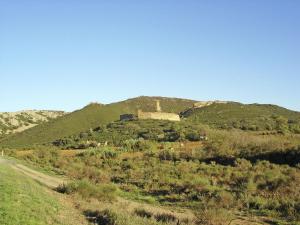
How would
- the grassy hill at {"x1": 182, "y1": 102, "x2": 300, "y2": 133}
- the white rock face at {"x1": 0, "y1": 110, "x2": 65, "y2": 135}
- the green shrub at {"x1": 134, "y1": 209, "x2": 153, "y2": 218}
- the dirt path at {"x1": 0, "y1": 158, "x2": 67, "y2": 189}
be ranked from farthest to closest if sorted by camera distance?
1. the white rock face at {"x1": 0, "y1": 110, "x2": 65, "y2": 135}
2. the grassy hill at {"x1": 182, "y1": 102, "x2": 300, "y2": 133}
3. the dirt path at {"x1": 0, "y1": 158, "x2": 67, "y2": 189}
4. the green shrub at {"x1": 134, "y1": 209, "x2": 153, "y2": 218}

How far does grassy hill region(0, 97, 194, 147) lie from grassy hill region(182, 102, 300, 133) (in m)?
16.8

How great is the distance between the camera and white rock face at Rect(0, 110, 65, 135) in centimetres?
11488

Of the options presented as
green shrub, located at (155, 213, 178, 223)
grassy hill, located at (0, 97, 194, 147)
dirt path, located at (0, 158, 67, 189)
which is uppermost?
grassy hill, located at (0, 97, 194, 147)

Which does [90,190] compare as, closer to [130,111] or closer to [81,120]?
[81,120]

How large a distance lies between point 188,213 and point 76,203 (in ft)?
14.0

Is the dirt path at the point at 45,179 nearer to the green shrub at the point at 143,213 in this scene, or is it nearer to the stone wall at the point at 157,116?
the green shrub at the point at 143,213

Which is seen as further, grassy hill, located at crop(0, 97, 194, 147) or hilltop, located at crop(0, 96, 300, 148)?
grassy hill, located at crop(0, 97, 194, 147)

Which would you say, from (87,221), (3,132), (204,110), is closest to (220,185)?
(87,221)

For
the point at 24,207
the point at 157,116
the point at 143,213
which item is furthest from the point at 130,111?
the point at 24,207

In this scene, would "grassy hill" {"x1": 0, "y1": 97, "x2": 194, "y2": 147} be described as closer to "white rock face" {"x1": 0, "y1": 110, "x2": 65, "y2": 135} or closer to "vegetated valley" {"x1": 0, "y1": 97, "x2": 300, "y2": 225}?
"white rock face" {"x1": 0, "y1": 110, "x2": 65, "y2": 135}

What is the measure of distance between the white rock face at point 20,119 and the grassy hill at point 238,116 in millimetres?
41501

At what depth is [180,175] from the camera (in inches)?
1192

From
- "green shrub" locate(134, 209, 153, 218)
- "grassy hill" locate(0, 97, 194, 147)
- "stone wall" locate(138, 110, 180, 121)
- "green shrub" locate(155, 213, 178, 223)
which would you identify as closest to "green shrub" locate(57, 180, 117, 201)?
"green shrub" locate(134, 209, 153, 218)

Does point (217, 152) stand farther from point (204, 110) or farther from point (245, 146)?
point (204, 110)
